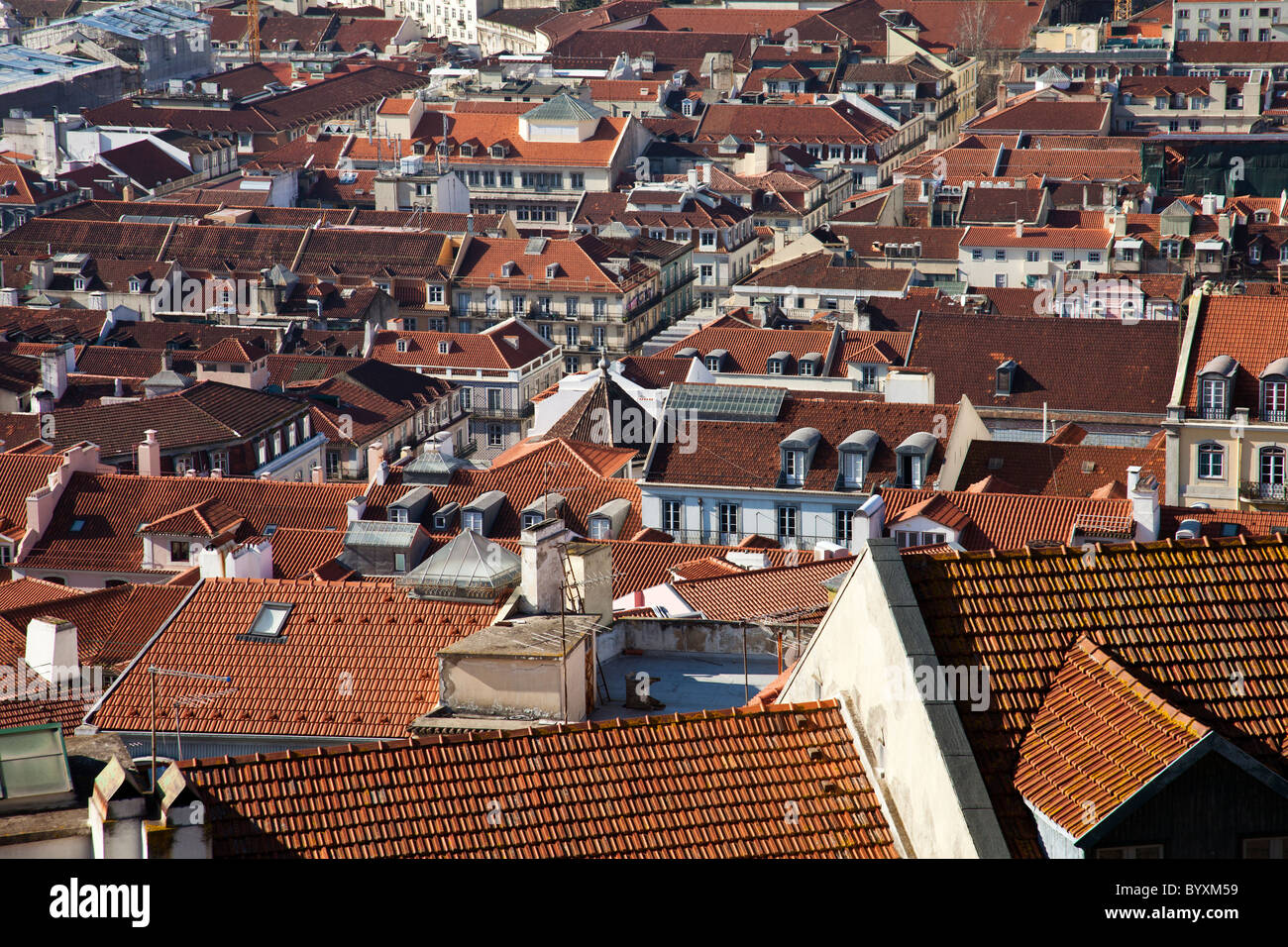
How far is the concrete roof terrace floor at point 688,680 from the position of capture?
28250mm

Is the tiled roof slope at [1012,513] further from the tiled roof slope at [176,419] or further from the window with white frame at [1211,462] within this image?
the tiled roof slope at [176,419]

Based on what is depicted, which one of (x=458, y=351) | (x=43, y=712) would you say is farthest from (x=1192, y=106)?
(x=43, y=712)

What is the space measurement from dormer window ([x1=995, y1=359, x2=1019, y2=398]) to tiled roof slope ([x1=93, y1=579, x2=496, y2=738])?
143 ft

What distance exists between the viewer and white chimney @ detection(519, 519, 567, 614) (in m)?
32.0

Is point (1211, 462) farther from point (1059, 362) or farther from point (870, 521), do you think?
point (1059, 362)

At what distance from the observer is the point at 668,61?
195 metres

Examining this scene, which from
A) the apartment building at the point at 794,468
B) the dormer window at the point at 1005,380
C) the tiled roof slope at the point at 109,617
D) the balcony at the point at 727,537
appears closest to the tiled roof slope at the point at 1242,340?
the apartment building at the point at 794,468

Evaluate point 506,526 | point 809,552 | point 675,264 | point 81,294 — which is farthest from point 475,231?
point 809,552

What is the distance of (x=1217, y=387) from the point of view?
2314 inches

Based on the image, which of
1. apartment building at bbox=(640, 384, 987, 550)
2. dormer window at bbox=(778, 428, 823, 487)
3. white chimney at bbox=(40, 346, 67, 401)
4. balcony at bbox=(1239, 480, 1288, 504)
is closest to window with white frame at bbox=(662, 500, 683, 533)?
apartment building at bbox=(640, 384, 987, 550)

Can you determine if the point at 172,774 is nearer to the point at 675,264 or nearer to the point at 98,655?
the point at 98,655

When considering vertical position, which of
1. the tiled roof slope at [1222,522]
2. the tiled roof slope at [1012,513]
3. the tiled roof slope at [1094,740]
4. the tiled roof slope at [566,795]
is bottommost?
the tiled roof slope at [1012,513]

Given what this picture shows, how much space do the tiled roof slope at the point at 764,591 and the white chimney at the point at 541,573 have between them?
4079mm

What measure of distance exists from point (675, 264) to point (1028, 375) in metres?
53.2
